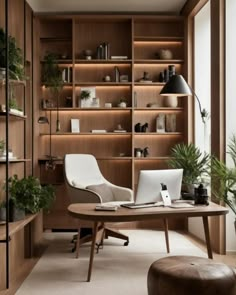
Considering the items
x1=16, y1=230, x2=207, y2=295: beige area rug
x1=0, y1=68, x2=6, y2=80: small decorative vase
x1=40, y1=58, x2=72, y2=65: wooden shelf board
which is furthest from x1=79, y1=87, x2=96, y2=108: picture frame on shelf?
x1=0, y1=68, x2=6, y2=80: small decorative vase

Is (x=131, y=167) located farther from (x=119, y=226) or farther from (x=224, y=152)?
(x=224, y=152)

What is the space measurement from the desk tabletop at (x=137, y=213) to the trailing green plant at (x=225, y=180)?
0.71ft

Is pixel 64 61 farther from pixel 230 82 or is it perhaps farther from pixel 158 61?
pixel 230 82

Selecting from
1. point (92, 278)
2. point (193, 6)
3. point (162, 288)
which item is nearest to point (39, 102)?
point (193, 6)

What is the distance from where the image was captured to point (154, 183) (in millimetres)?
3520

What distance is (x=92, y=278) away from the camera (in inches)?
140

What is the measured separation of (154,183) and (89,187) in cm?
162

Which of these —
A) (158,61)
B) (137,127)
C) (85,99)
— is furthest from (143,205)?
(158,61)

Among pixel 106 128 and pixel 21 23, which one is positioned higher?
pixel 21 23

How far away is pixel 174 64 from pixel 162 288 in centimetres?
416

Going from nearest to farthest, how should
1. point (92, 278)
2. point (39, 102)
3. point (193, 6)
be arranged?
point (92, 278)
point (193, 6)
point (39, 102)

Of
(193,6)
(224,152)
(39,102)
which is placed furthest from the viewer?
(39,102)

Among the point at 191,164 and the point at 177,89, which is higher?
the point at 177,89

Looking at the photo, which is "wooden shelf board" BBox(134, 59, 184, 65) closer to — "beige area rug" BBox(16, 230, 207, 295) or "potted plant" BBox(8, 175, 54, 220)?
"beige area rug" BBox(16, 230, 207, 295)
